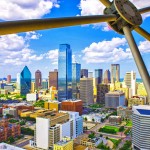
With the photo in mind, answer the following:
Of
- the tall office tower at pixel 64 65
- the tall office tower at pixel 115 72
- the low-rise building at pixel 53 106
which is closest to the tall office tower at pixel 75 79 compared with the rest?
the tall office tower at pixel 64 65

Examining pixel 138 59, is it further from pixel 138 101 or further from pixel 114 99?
pixel 114 99

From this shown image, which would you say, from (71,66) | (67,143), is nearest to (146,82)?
(67,143)

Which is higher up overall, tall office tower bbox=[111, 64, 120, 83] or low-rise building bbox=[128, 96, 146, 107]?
tall office tower bbox=[111, 64, 120, 83]

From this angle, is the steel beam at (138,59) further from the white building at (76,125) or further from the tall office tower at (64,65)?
the tall office tower at (64,65)

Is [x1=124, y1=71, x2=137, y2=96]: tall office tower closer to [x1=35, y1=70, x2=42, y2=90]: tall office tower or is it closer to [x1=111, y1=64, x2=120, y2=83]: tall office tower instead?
[x1=111, y1=64, x2=120, y2=83]: tall office tower

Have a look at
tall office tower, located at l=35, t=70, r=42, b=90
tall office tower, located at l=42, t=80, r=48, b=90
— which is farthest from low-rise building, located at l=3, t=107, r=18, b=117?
tall office tower, located at l=35, t=70, r=42, b=90

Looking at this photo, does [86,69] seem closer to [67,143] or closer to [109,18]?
[67,143]
